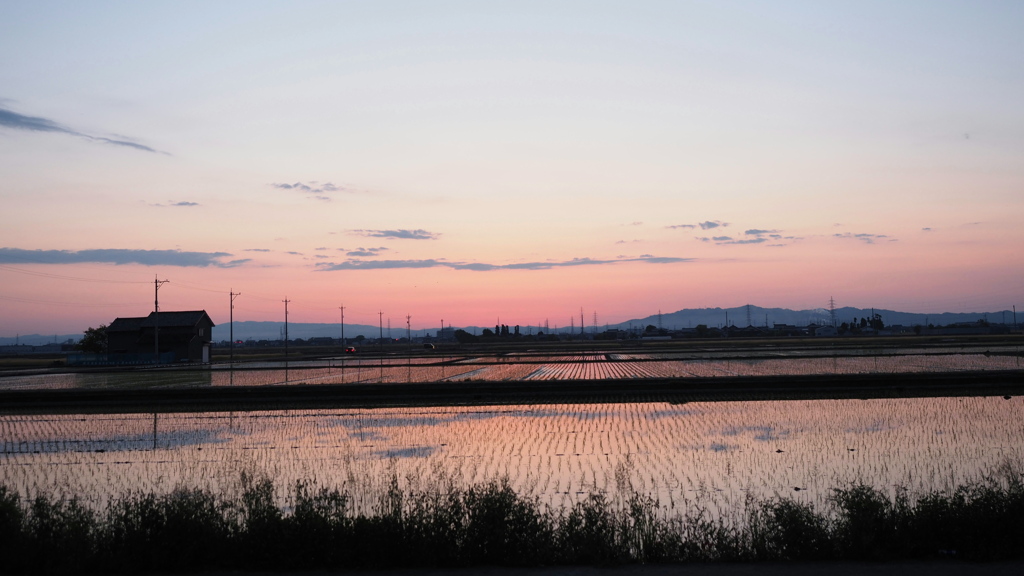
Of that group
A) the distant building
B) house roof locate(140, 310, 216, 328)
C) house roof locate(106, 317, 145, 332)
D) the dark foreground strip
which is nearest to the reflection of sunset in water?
the dark foreground strip

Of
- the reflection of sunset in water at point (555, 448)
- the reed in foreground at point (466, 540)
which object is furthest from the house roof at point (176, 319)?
the reed in foreground at point (466, 540)

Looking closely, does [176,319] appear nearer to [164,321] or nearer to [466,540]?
[164,321]

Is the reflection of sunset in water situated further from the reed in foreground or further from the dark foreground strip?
the reed in foreground

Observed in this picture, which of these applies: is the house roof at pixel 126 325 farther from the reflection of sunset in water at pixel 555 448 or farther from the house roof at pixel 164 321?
the reflection of sunset in water at pixel 555 448

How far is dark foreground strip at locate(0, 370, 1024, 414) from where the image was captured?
30.3 meters

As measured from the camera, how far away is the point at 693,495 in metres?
13.6

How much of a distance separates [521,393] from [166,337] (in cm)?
6036

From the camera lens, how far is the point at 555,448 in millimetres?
18797

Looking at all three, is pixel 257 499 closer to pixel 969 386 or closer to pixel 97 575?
pixel 97 575

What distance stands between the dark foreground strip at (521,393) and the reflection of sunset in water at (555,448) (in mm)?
2741

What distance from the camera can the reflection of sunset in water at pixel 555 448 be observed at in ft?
48.6

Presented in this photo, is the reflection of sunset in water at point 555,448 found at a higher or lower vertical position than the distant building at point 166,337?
lower

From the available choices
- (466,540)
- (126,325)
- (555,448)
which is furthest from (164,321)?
(466,540)

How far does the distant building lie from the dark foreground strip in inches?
1773
